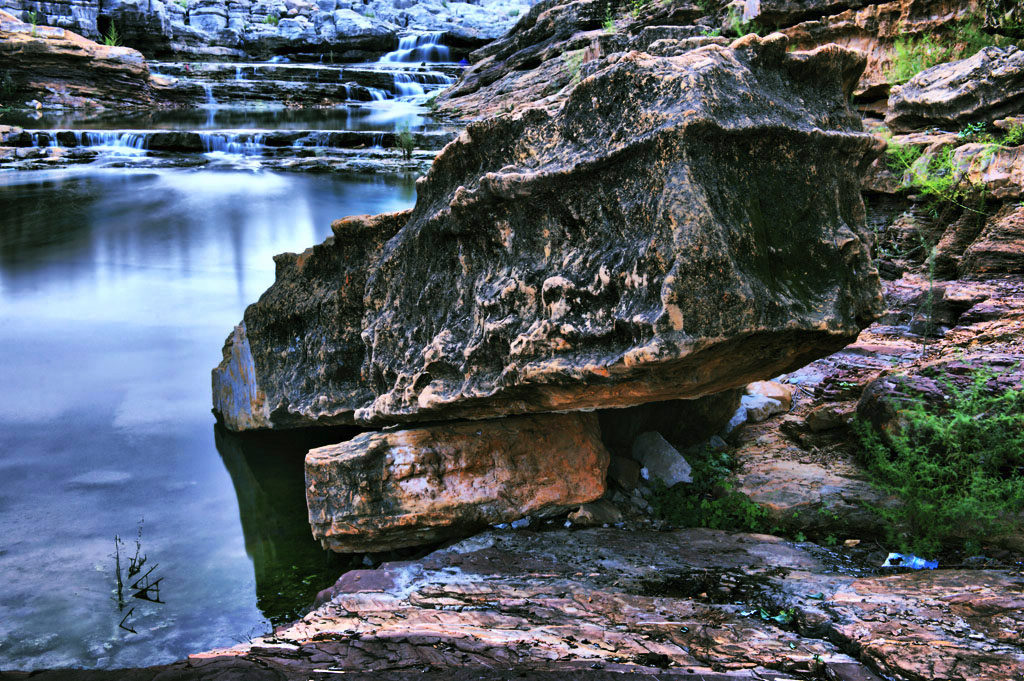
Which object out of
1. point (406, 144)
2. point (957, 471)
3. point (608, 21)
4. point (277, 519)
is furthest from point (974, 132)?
point (608, 21)

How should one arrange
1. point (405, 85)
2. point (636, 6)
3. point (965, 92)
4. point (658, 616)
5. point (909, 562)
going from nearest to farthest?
point (658, 616) → point (909, 562) → point (965, 92) → point (636, 6) → point (405, 85)

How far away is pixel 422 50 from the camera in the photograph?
83.4ft

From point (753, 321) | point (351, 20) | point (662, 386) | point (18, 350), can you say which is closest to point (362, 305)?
A: point (662, 386)

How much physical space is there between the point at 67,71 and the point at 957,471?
23452 millimetres

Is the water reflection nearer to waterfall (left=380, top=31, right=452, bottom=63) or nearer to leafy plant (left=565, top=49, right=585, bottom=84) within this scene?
leafy plant (left=565, top=49, right=585, bottom=84)

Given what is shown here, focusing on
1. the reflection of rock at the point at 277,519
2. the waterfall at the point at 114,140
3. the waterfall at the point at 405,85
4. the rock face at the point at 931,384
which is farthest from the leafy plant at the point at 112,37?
the rock face at the point at 931,384

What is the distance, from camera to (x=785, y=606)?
2582mm

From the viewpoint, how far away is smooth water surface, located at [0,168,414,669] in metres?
3.53

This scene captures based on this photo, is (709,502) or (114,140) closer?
(709,502)

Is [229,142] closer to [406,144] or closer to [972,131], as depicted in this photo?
[406,144]

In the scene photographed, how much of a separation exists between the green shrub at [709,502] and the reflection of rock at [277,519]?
183 cm

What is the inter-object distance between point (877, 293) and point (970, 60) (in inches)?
189

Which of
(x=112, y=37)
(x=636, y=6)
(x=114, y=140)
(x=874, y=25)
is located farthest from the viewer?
(x=112, y=37)

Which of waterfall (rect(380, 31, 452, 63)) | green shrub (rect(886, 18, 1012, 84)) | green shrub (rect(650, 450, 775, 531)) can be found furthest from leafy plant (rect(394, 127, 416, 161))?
waterfall (rect(380, 31, 452, 63))
